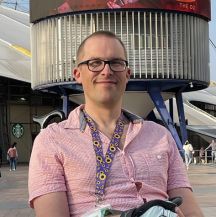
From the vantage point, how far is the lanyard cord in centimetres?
265

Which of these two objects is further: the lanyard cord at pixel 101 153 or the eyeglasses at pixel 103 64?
the eyeglasses at pixel 103 64

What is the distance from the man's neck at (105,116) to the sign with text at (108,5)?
100 ft

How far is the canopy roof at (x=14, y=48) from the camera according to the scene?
4528 centimetres

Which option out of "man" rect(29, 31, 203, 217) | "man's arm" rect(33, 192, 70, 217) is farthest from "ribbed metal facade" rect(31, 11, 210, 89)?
"man's arm" rect(33, 192, 70, 217)

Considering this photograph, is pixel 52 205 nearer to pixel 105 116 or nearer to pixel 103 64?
pixel 105 116

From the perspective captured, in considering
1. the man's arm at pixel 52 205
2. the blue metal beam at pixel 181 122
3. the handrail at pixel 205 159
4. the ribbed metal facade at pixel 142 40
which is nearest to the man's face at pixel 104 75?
the man's arm at pixel 52 205

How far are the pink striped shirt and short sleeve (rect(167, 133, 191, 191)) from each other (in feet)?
0.17

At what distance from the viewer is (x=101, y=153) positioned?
8.87 feet

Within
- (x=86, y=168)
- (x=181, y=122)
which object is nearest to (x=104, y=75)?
(x=86, y=168)

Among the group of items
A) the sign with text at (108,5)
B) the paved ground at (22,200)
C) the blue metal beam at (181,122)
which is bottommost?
the paved ground at (22,200)

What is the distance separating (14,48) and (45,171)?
4823cm

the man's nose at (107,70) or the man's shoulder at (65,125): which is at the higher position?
the man's nose at (107,70)

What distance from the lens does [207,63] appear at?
37719mm

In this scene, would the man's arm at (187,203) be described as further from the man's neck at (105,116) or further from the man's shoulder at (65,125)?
the man's shoulder at (65,125)
